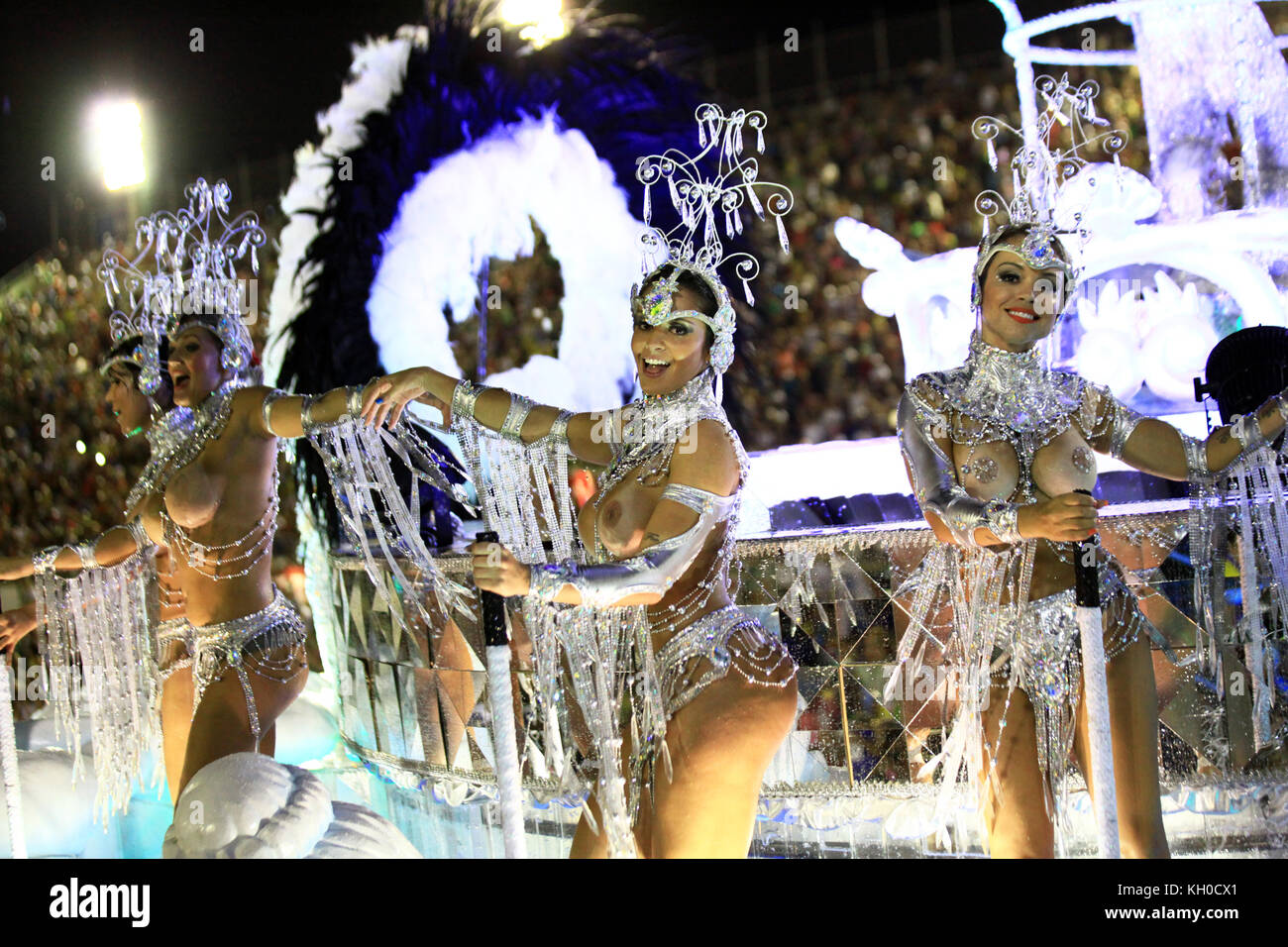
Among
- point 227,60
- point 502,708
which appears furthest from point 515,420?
point 227,60

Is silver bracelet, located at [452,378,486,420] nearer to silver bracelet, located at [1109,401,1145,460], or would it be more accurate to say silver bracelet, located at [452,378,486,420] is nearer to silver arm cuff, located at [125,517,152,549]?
silver arm cuff, located at [125,517,152,549]

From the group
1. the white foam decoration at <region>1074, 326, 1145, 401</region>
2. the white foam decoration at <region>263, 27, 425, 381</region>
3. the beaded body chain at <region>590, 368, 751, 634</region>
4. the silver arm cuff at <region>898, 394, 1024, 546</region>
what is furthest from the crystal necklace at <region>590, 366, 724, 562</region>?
the white foam decoration at <region>263, 27, 425, 381</region>

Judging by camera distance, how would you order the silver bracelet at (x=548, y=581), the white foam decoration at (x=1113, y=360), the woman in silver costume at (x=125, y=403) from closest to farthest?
the silver bracelet at (x=548, y=581), the woman in silver costume at (x=125, y=403), the white foam decoration at (x=1113, y=360)

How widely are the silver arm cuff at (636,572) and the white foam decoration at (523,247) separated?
96.1 inches

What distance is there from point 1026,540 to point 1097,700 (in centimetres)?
35

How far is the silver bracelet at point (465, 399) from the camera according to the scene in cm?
270

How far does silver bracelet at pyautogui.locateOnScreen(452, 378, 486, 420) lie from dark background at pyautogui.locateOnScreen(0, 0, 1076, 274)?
6.79 ft

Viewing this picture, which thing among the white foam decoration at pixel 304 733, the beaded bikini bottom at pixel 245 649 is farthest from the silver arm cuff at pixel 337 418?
the white foam decoration at pixel 304 733

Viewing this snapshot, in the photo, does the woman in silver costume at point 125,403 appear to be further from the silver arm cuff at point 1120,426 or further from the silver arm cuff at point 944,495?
the silver arm cuff at point 1120,426

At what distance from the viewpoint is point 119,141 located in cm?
510

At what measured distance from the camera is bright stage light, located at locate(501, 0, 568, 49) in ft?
14.5
